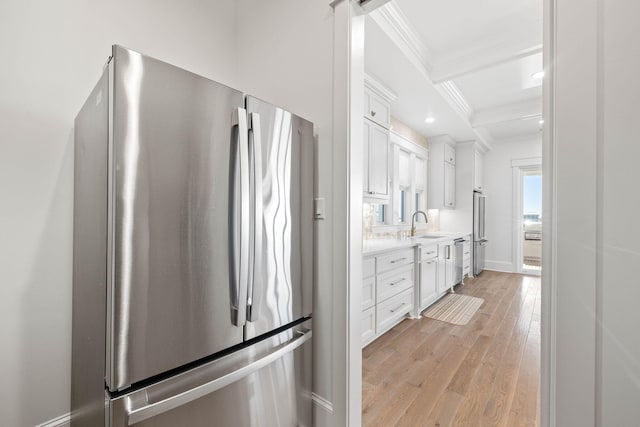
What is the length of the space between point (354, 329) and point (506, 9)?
9.15ft

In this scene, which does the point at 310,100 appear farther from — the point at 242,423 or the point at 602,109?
the point at 242,423

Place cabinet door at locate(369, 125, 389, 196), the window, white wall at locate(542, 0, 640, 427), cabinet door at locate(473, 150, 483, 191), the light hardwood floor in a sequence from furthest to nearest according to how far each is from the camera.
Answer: cabinet door at locate(473, 150, 483, 191)
the window
cabinet door at locate(369, 125, 389, 196)
the light hardwood floor
white wall at locate(542, 0, 640, 427)

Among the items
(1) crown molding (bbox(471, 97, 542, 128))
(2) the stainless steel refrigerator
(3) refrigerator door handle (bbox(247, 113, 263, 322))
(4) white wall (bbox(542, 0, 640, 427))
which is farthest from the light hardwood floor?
(1) crown molding (bbox(471, 97, 542, 128))

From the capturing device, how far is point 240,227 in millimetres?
1046

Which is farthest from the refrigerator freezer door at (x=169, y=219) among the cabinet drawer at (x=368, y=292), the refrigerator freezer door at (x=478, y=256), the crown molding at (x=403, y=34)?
the refrigerator freezer door at (x=478, y=256)

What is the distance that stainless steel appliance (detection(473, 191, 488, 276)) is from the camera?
518cm

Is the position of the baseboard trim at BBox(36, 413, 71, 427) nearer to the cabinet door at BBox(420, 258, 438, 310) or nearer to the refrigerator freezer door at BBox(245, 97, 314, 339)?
the refrigerator freezer door at BBox(245, 97, 314, 339)

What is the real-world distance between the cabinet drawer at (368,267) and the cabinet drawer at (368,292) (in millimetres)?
46

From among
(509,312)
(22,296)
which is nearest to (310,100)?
(22,296)

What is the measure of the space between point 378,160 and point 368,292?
1.45 metres

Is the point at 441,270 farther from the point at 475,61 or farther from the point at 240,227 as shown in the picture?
the point at 240,227

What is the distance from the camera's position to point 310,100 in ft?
5.10

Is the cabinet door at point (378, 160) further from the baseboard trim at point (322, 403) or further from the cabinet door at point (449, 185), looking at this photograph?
the cabinet door at point (449, 185)

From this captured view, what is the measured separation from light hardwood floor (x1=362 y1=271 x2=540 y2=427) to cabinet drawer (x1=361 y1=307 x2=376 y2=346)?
0.12 meters
